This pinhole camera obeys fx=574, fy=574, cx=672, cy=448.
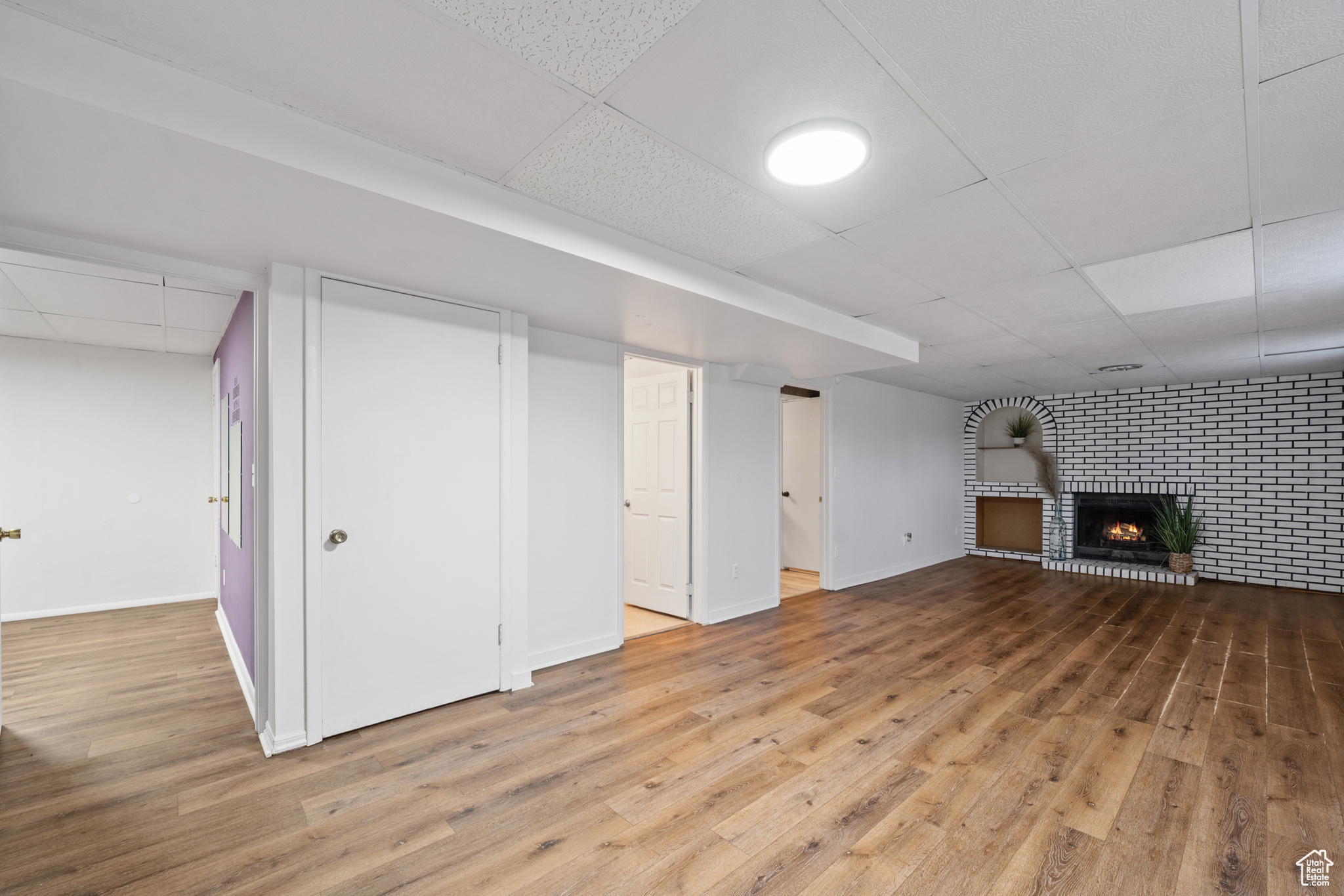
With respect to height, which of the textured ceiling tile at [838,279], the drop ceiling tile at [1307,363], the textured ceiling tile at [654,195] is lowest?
the drop ceiling tile at [1307,363]

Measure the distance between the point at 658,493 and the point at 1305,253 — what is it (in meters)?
3.95

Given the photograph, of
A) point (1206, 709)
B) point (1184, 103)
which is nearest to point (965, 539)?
point (1206, 709)

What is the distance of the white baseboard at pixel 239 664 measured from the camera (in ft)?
9.25

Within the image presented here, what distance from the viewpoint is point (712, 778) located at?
2258mm

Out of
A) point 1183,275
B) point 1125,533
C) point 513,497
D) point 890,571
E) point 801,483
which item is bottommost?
point 890,571

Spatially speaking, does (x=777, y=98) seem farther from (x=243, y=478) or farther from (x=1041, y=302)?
(x=243, y=478)

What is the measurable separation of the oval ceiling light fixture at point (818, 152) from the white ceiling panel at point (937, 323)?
185cm

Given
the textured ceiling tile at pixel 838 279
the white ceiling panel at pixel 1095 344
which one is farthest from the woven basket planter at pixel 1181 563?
the textured ceiling tile at pixel 838 279

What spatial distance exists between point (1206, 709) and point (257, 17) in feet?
15.2

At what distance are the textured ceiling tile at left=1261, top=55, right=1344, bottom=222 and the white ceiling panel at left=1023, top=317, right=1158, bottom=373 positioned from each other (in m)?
1.71

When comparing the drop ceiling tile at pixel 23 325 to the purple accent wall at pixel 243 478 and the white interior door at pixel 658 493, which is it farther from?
the white interior door at pixel 658 493

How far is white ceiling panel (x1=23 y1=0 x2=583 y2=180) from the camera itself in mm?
1283

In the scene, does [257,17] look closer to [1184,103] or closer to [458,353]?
[458,353]

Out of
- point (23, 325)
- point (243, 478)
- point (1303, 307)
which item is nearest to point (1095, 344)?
point (1303, 307)
